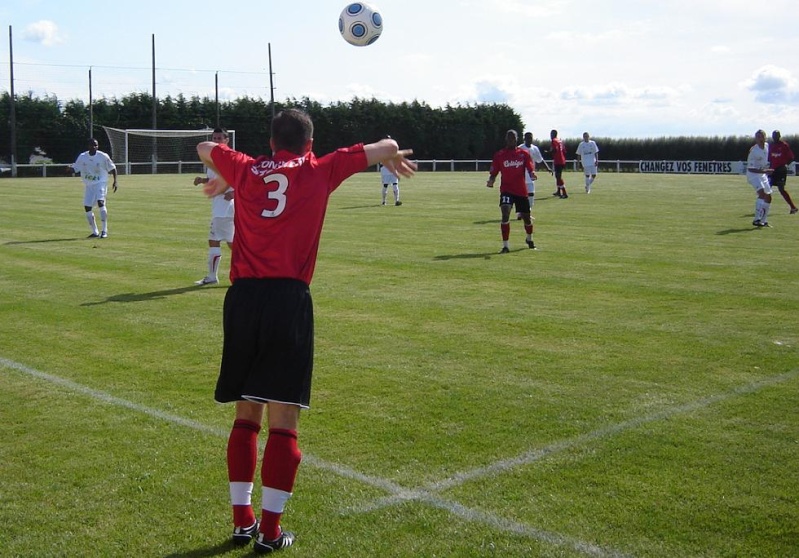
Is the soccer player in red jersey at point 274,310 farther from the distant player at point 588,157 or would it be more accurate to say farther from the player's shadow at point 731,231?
the distant player at point 588,157

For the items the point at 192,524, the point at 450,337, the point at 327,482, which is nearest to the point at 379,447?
the point at 327,482

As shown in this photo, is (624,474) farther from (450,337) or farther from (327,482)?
(450,337)

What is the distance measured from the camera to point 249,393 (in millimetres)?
4523

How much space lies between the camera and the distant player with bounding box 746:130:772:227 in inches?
862

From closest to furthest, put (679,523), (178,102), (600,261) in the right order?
(679,523) < (600,261) < (178,102)

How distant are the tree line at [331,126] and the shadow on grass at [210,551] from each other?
2352 inches

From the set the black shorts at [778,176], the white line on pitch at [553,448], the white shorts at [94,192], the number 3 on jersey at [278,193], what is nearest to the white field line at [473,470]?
the white line on pitch at [553,448]

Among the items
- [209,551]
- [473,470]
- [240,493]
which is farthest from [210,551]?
[473,470]

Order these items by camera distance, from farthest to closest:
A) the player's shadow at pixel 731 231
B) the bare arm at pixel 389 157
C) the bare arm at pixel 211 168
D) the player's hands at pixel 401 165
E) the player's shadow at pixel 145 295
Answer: the player's shadow at pixel 731 231, the player's shadow at pixel 145 295, the bare arm at pixel 211 168, the player's hands at pixel 401 165, the bare arm at pixel 389 157

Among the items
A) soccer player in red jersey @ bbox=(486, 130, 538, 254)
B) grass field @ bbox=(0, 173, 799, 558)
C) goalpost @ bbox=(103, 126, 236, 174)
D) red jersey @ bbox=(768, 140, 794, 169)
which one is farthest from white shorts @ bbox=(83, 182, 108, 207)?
goalpost @ bbox=(103, 126, 236, 174)

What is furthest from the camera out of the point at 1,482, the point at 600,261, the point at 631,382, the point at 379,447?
the point at 600,261

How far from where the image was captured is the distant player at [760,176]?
2191cm

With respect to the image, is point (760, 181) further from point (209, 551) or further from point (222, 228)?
point (209, 551)

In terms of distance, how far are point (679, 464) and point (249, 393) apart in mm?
2836
